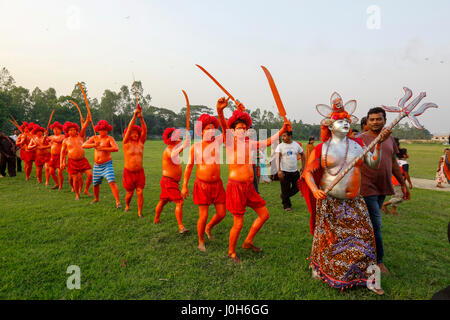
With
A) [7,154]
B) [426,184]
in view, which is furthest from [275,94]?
[7,154]

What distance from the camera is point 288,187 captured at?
658cm

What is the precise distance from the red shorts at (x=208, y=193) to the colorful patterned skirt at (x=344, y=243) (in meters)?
1.64

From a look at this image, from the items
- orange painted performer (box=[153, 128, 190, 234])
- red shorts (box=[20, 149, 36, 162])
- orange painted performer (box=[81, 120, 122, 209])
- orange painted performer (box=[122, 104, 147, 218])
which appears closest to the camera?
orange painted performer (box=[153, 128, 190, 234])

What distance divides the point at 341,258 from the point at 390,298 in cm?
67

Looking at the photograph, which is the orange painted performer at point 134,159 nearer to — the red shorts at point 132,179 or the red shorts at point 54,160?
the red shorts at point 132,179

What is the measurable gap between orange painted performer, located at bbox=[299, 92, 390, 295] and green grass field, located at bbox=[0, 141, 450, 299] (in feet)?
0.74

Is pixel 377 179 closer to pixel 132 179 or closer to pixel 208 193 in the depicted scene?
pixel 208 193

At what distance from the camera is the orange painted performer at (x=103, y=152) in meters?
6.46

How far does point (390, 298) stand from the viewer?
2834mm

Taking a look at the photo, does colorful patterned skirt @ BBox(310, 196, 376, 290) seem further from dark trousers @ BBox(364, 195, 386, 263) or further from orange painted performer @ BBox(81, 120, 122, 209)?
orange painted performer @ BBox(81, 120, 122, 209)

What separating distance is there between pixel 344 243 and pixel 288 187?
3.58m

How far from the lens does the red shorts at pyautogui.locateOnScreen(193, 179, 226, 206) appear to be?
4.03m

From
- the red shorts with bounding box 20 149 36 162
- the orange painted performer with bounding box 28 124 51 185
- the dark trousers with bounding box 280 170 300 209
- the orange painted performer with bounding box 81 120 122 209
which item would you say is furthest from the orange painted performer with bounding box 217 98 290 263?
the red shorts with bounding box 20 149 36 162
